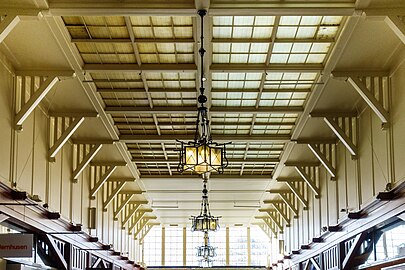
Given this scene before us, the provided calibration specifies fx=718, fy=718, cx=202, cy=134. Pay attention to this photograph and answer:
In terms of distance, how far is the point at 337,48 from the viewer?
1077cm

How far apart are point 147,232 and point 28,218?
21546mm

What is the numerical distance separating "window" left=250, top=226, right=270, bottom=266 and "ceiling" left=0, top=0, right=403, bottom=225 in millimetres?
18452

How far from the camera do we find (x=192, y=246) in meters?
37.0

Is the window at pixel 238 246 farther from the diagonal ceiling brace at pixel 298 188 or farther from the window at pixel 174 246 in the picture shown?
the diagonal ceiling brace at pixel 298 188

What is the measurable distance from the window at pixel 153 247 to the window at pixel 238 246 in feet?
11.9

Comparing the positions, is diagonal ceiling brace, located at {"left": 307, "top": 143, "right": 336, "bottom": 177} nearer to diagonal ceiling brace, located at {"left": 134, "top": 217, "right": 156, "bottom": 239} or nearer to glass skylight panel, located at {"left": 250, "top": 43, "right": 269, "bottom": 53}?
glass skylight panel, located at {"left": 250, "top": 43, "right": 269, "bottom": 53}

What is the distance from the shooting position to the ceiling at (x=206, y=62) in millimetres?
9602

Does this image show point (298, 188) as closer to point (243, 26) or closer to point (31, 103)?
point (243, 26)

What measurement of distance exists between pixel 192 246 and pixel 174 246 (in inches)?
38.9

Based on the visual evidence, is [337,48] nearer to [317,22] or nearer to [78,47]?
[317,22]

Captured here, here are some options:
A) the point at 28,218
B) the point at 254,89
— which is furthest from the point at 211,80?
the point at 28,218

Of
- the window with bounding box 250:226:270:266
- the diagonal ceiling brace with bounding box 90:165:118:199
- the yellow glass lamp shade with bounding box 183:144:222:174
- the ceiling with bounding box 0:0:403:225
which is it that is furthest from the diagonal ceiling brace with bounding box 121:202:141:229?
the yellow glass lamp shade with bounding box 183:144:222:174

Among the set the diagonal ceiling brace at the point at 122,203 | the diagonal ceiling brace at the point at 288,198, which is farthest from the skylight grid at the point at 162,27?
the diagonal ceiling brace at the point at 288,198

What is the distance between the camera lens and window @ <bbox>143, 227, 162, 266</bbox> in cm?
3631
